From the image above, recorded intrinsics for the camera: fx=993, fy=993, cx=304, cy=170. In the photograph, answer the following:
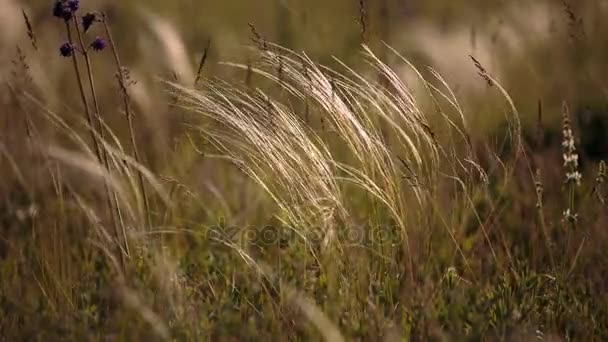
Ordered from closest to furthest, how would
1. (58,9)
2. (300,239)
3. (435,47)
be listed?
1. (58,9)
2. (300,239)
3. (435,47)

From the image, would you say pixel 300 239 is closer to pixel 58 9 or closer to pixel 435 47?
pixel 58 9

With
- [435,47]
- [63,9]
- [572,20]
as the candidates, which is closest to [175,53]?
[63,9]

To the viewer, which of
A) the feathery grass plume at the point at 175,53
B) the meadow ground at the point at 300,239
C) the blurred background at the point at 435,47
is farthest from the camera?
the blurred background at the point at 435,47

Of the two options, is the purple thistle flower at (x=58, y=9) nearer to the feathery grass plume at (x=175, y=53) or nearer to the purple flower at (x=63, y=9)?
the purple flower at (x=63, y=9)

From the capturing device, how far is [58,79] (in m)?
5.02

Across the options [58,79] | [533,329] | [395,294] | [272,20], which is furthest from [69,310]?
[272,20]

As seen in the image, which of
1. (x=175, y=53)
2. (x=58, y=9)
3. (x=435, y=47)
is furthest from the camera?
(x=435, y=47)

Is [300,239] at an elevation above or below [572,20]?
below

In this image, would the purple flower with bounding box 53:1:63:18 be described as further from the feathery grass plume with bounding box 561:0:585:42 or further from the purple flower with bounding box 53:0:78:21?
the feathery grass plume with bounding box 561:0:585:42

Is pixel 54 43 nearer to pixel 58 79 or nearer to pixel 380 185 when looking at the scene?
pixel 58 79

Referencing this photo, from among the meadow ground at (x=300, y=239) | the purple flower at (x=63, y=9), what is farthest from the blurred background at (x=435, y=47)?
the purple flower at (x=63, y=9)

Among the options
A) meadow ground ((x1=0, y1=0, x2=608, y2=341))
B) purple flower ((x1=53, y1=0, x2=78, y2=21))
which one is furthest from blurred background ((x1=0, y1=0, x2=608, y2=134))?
purple flower ((x1=53, y1=0, x2=78, y2=21))

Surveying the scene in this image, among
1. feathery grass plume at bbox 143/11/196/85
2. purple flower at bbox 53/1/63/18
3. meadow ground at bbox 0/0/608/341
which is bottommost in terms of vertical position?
meadow ground at bbox 0/0/608/341

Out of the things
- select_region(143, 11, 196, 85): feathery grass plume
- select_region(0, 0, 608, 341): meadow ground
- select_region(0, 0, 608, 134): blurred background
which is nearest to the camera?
select_region(0, 0, 608, 341): meadow ground
